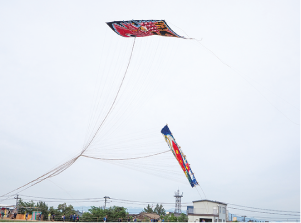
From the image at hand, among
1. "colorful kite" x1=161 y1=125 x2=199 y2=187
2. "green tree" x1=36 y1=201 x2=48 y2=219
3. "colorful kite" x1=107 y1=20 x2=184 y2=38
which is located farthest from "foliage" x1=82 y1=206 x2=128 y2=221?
"colorful kite" x1=107 y1=20 x2=184 y2=38

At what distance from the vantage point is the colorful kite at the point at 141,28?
48.9ft

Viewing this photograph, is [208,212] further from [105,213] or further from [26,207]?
[26,207]

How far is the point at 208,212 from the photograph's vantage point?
42594 mm

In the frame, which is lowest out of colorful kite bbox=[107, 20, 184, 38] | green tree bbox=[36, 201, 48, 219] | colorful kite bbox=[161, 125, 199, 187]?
green tree bbox=[36, 201, 48, 219]

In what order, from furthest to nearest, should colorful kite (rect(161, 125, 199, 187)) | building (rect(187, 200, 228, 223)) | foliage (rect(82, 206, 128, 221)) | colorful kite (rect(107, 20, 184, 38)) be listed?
building (rect(187, 200, 228, 223)) → foliage (rect(82, 206, 128, 221)) → colorful kite (rect(161, 125, 199, 187)) → colorful kite (rect(107, 20, 184, 38))

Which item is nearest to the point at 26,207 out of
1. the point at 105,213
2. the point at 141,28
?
the point at 105,213

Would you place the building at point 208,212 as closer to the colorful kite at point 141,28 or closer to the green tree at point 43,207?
the green tree at point 43,207

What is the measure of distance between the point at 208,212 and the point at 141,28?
35371mm

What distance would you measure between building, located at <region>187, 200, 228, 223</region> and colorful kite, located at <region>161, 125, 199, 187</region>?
19.8 meters

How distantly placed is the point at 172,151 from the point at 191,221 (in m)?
22.9

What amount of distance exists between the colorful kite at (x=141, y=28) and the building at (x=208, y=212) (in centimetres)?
3430

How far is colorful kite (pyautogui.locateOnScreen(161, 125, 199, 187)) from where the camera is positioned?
24500mm

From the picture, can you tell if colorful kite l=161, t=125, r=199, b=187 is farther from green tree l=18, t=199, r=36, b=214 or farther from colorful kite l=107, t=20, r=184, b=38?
green tree l=18, t=199, r=36, b=214

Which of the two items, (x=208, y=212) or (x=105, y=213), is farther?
(x=208, y=212)
